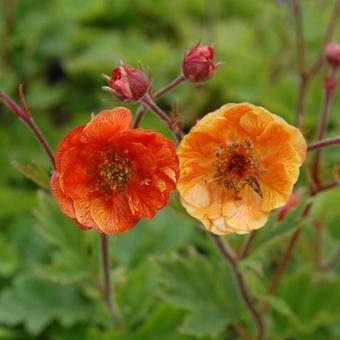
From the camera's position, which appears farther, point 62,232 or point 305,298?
point 305,298

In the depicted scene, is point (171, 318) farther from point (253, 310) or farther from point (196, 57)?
point (196, 57)

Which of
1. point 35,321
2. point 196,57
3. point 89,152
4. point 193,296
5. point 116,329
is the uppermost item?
point 196,57

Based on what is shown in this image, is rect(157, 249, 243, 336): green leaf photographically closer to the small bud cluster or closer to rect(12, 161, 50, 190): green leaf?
rect(12, 161, 50, 190): green leaf

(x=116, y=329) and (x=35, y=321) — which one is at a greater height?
(x=116, y=329)

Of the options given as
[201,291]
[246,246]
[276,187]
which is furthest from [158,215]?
[276,187]

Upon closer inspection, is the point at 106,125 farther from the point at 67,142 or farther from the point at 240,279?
the point at 240,279

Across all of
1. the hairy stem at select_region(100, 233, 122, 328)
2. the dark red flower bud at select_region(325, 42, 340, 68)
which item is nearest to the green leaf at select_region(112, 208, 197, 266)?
the hairy stem at select_region(100, 233, 122, 328)

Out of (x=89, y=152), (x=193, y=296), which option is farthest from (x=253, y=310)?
(x=89, y=152)
